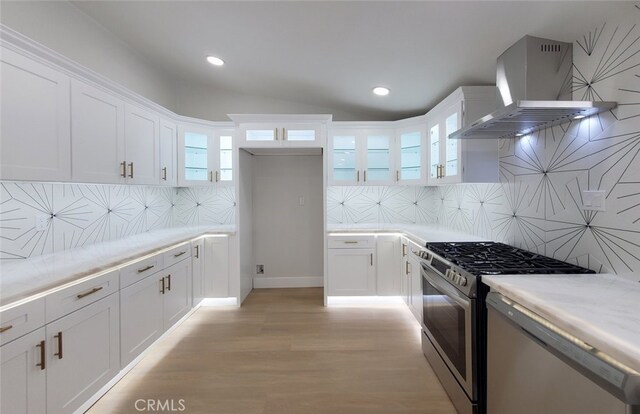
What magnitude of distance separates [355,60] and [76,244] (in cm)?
272

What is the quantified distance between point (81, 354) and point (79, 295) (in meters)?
0.34

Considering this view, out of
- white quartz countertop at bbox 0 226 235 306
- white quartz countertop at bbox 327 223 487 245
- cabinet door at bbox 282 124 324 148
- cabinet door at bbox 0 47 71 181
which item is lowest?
white quartz countertop at bbox 0 226 235 306

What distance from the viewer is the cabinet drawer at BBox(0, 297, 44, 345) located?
3.99 ft

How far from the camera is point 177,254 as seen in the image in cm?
275

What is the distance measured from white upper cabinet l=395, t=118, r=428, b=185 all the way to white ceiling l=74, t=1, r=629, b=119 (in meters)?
0.30

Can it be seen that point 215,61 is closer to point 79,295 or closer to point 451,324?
point 79,295

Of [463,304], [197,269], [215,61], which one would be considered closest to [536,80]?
[463,304]

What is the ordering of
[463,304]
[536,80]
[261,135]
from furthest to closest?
[261,135]
[536,80]
[463,304]

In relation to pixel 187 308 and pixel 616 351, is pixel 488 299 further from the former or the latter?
pixel 187 308

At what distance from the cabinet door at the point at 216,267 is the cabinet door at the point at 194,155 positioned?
76cm

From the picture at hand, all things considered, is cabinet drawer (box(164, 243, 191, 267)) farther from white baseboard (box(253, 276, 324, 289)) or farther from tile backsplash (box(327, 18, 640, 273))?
tile backsplash (box(327, 18, 640, 273))

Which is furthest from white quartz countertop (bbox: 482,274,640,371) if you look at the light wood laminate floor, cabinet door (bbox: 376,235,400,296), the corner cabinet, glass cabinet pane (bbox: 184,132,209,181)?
glass cabinet pane (bbox: 184,132,209,181)

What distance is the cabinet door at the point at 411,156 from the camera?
3.30 m

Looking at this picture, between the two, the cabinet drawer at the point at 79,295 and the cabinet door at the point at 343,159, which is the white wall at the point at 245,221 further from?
the cabinet drawer at the point at 79,295
